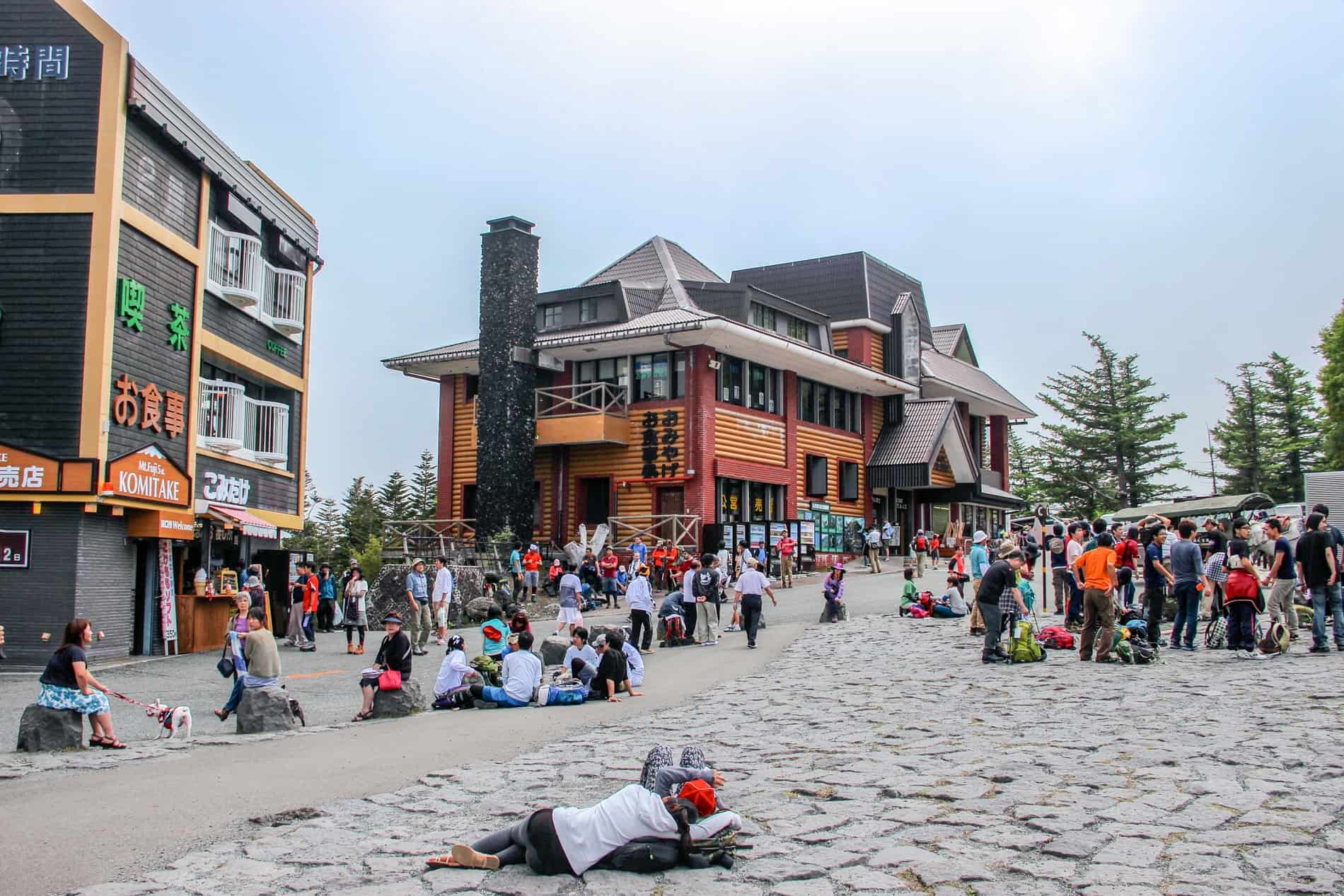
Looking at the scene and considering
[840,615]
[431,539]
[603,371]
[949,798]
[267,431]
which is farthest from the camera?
[603,371]

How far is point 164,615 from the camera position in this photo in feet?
66.4

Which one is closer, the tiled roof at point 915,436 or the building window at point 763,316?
the building window at point 763,316

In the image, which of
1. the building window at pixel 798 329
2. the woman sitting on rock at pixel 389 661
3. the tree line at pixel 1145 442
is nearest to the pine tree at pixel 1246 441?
the tree line at pixel 1145 442

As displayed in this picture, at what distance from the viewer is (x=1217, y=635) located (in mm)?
17031

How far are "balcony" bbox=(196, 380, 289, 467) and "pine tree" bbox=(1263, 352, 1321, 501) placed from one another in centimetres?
5271

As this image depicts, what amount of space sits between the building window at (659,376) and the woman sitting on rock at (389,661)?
22751mm

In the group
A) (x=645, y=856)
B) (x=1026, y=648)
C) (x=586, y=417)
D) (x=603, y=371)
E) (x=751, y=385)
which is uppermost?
(x=603, y=371)

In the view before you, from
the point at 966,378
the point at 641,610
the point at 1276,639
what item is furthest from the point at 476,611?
the point at 966,378

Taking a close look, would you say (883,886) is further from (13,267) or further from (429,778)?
(13,267)

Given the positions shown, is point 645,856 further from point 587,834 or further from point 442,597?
point 442,597

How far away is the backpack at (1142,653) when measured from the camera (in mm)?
15547

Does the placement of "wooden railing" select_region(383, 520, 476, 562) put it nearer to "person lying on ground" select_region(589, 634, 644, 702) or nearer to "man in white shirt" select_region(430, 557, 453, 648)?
"man in white shirt" select_region(430, 557, 453, 648)

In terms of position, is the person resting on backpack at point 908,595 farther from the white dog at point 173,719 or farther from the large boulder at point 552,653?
Answer: the white dog at point 173,719

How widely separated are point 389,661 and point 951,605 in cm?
1355
